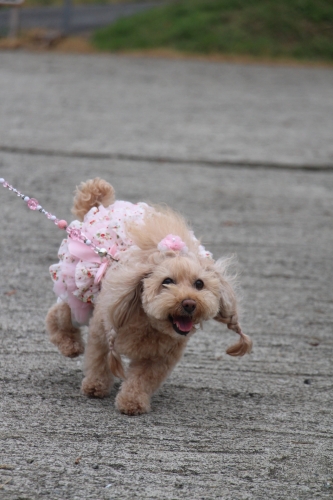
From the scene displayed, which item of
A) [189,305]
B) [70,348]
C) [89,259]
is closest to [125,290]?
[189,305]

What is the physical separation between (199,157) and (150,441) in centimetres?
523

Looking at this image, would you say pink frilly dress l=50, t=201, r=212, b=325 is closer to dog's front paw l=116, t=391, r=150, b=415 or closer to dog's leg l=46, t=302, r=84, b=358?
dog's leg l=46, t=302, r=84, b=358

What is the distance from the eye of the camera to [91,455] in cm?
310

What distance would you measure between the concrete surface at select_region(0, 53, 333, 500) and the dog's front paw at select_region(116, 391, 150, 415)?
0.18 feet

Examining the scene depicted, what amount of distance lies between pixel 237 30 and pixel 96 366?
38.8 ft

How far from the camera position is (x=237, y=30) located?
1432 cm

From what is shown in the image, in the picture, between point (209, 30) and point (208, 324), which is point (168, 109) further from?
point (208, 324)

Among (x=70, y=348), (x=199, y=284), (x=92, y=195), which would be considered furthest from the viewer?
(x=92, y=195)

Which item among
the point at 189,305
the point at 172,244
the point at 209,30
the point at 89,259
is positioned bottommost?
the point at 209,30

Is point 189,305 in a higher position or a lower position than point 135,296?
higher

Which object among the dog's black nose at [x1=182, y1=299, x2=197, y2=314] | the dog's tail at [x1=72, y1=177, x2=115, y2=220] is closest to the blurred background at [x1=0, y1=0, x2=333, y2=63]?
the dog's tail at [x1=72, y1=177, x2=115, y2=220]

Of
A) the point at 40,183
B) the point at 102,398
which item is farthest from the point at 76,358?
the point at 40,183

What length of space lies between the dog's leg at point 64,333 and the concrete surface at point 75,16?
1151cm

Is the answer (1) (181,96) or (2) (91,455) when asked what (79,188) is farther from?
(1) (181,96)
